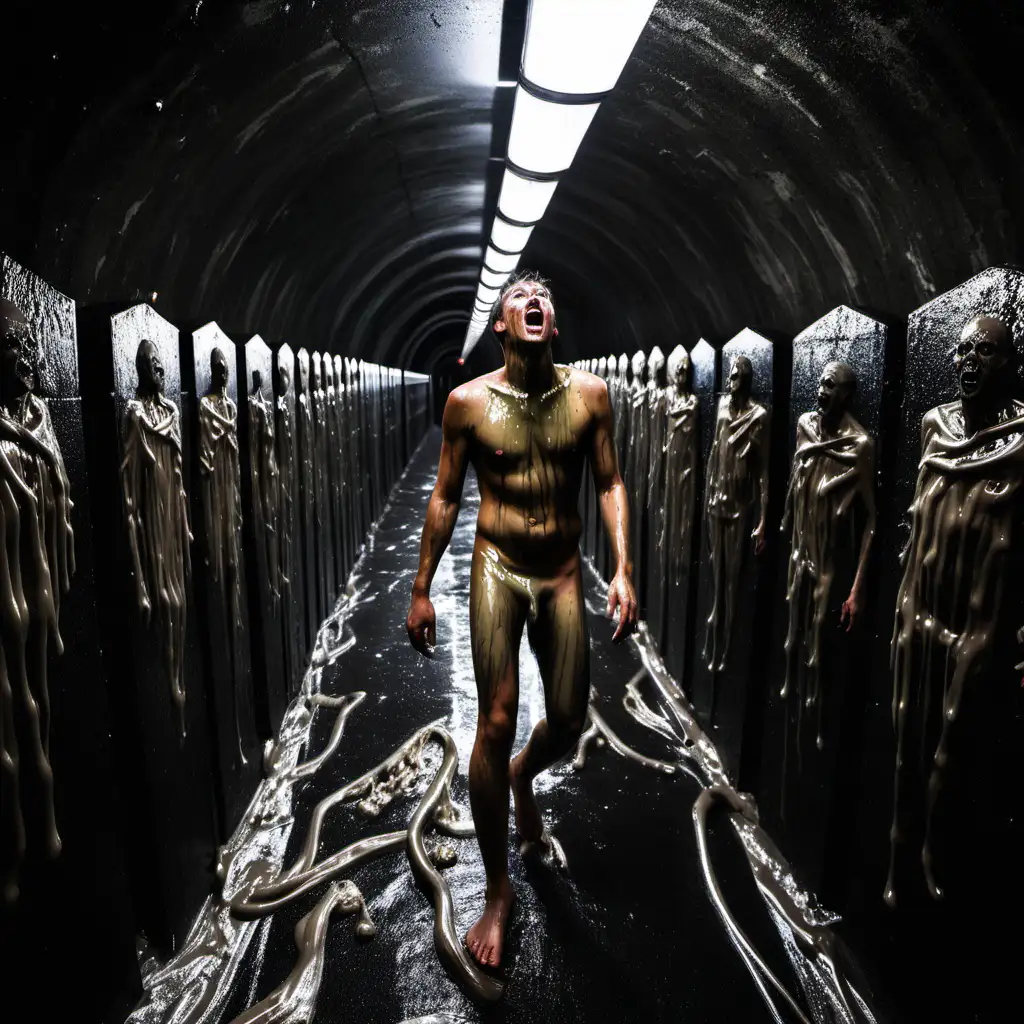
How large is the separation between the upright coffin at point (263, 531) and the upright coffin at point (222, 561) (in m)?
0.16

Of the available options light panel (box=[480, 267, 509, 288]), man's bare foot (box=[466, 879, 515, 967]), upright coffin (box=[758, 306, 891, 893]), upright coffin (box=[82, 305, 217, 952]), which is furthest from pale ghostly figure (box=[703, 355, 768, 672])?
light panel (box=[480, 267, 509, 288])

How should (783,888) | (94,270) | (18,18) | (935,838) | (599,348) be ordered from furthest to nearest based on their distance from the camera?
(599,348) < (783,888) < (94,270) < (935,838) < (18,18)

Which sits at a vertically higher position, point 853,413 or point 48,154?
point 48,154

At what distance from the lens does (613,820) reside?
379 cm

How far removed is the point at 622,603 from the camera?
2852mm

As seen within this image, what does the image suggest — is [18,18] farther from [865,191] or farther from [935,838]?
[935,838]

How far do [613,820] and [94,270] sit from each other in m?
3.26

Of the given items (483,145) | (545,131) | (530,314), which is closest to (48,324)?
(530,314)

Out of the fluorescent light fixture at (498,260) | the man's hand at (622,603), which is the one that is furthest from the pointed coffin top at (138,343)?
the fluorescent light fixture at (498,260)

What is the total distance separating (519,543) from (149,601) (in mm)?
1317

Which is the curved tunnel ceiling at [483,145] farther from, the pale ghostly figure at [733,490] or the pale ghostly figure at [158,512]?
the pale ghostly figure at [733,490]

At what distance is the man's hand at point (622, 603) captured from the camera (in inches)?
110

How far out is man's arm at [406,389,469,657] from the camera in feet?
9.73

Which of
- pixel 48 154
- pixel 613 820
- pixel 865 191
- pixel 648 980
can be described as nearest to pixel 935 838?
pixel 648 980
